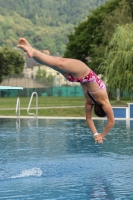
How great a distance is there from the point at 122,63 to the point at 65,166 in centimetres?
2094

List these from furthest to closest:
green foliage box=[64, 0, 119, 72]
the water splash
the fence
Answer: the fence, green foliage box=[64, 0, 119, 72], the water splash

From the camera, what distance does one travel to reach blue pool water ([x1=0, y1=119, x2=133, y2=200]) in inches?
401

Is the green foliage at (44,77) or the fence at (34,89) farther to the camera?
the green foliage at (44,77)

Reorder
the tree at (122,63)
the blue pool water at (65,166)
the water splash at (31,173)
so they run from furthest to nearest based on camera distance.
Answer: the tree at (122,63) < the water splash at (31,173) < the blue pool water at (65,166)

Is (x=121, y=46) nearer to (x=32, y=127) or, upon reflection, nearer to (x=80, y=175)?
(x=32, y=127)

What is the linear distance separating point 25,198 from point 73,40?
2164 inches

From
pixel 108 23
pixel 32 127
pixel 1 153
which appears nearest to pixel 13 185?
pixel 1 153

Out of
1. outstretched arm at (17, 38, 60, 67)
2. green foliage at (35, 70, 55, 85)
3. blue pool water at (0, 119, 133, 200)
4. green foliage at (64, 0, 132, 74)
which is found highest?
green foliage at (64, 0, 132, 74)

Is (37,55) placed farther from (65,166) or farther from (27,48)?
(65,166)

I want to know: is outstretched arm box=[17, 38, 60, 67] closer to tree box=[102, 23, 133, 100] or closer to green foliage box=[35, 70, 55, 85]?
tree box=[102, 23, 133, 100]

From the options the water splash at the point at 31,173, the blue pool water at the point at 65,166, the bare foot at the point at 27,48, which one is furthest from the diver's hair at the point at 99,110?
the water splash at the point at 31,173

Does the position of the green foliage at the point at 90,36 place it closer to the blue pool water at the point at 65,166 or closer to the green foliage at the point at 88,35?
the green foliage at the point at 88,35

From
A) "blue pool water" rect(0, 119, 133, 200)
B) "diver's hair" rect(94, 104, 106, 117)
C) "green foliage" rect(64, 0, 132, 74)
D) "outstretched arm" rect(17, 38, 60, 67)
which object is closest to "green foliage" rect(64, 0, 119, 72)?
"green foliage" rect(64, 0, 132, 74)

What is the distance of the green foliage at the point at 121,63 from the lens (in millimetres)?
33072
